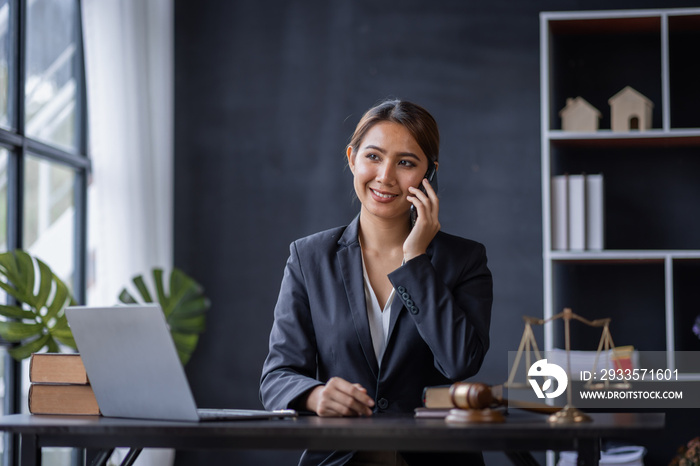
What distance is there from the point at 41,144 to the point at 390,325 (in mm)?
2198

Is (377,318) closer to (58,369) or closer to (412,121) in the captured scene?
(412,121)

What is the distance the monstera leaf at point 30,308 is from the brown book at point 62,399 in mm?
1436

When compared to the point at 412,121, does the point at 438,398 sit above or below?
below

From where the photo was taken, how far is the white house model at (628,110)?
366 cm

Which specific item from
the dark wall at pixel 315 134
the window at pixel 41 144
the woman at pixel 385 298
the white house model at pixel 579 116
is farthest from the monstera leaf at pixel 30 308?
the white house model at pixel 579 116

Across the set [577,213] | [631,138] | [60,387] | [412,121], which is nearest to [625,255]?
[577,213]

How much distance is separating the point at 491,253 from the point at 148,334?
273cm

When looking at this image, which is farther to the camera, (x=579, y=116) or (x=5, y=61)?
(x=579, y=116)

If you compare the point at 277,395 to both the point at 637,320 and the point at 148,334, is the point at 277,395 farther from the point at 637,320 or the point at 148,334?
the point at 637,320

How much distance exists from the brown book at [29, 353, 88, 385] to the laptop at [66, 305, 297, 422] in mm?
56

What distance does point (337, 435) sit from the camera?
1.35 m

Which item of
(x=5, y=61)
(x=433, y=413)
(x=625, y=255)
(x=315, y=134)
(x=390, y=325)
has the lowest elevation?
(x=433, y=413)

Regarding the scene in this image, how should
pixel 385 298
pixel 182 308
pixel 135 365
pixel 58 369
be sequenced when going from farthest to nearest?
pixel 182 308
pixel 385 298
pixel 58 369
pixel 135 365

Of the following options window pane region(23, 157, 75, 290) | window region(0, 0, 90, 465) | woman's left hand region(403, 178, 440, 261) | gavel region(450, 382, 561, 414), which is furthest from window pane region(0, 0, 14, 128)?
gavel region(450, 382, 561, 414)
